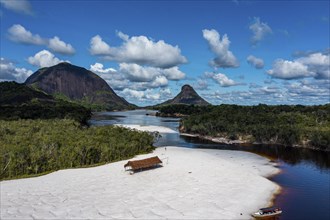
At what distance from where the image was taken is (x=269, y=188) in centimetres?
6081

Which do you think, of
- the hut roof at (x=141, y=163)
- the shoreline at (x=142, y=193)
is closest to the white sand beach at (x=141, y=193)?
the shoreline at (x=142, y=193)

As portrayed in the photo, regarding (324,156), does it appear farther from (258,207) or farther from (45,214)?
(45,214)

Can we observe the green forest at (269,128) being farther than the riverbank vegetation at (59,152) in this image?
Yes

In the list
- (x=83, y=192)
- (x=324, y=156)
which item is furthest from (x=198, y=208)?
(x=324, y=156)

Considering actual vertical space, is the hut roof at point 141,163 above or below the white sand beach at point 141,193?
above

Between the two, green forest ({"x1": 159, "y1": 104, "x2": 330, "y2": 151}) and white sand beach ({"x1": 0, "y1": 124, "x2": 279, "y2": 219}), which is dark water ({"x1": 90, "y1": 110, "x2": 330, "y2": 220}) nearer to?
white sand beach ({"x1": 0, "y1": 124, "x2": 279, "y2": 219})

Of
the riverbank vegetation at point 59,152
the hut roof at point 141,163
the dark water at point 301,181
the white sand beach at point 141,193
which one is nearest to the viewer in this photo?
the white sand beach at point 141,193

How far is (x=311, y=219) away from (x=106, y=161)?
5326cm

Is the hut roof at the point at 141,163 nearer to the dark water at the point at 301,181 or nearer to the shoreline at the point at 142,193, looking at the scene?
the shoreline at the point at 142,193

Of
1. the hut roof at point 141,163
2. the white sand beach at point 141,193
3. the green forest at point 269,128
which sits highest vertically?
the green forest at point 269,128

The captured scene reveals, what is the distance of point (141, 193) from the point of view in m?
52.6

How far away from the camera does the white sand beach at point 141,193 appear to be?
143 ft

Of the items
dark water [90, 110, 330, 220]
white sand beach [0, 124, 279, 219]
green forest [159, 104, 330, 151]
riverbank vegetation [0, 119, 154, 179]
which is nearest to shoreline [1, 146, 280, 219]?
white sand beach [0, 124, 279, 219]

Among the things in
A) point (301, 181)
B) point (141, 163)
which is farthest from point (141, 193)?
point (301, 181)
